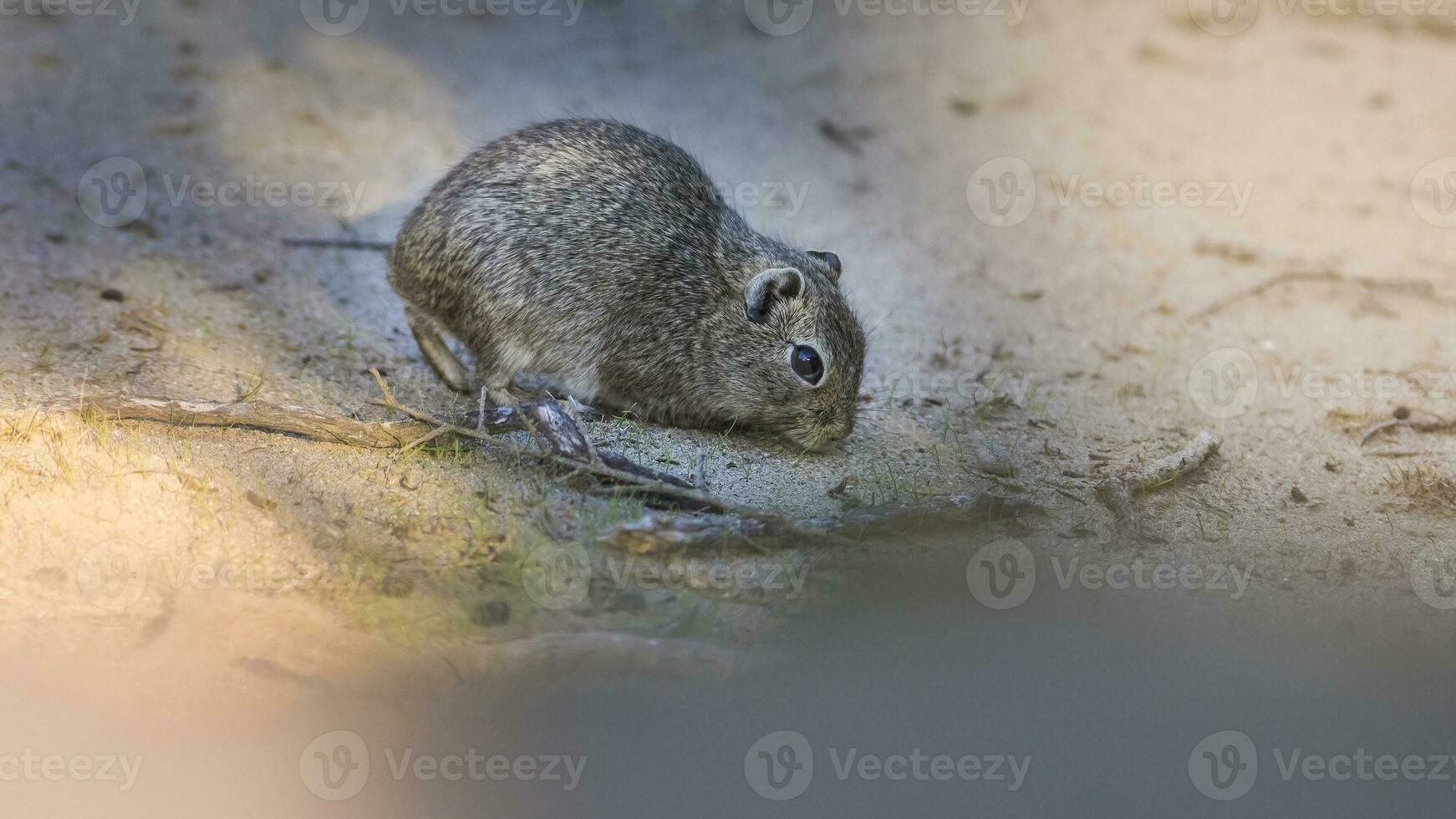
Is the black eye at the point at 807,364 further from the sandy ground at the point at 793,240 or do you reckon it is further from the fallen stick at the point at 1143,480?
the fallen stick at the point at 1143,480

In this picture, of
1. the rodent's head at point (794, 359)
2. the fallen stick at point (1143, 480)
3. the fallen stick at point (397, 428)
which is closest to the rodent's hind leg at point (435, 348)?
the fallen stick at point (397, 428)

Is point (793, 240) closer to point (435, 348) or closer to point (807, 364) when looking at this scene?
point (807, 364)

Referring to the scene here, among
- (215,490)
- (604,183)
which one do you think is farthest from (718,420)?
(215,490)

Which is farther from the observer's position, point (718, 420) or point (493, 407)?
point (718, 420)

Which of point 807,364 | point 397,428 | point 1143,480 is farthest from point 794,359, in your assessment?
point 397,428

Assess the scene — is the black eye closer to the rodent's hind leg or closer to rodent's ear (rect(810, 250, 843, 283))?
rodent's ear (rect(810, 250, 843, 283))

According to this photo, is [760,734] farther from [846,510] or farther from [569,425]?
Result: [569,425]
